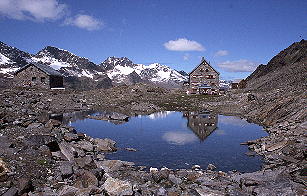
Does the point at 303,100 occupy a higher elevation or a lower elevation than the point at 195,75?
lower

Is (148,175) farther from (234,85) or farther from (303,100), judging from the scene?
(234,85)

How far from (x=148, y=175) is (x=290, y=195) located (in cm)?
741

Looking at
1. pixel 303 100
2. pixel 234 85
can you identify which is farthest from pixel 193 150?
pixel 234 85

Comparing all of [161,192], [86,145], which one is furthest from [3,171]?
[86,145]

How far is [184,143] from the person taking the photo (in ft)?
80.5

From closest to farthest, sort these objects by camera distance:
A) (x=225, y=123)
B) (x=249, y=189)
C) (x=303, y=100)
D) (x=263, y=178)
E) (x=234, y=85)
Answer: (x=249, y=189) < (x=263, y=178) < (x=303, y=100) < (x=225, y=123) < (x=234, y=85)

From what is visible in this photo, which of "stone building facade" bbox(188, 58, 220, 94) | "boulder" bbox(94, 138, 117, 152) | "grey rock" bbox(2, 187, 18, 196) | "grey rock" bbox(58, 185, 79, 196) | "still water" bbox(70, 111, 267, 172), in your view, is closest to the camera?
"grey rock" bbox(2, 187, 18, 196)

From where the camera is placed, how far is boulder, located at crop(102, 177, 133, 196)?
1194cm

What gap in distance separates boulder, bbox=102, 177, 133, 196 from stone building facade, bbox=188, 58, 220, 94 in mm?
72486

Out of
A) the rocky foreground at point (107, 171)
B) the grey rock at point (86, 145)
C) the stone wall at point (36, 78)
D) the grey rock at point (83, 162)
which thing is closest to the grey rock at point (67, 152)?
the rocky foreground at point (107, 171)

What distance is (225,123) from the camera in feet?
121

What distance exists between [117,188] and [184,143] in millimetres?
13224

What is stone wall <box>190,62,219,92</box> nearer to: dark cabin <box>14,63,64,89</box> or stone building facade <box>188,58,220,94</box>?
stone building facade <box>188,58,220,94</box>

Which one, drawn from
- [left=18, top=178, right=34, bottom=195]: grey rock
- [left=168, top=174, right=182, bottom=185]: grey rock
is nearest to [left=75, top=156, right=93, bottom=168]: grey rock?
[left=18, top=178, right=34, bottom=195]: grey rock
